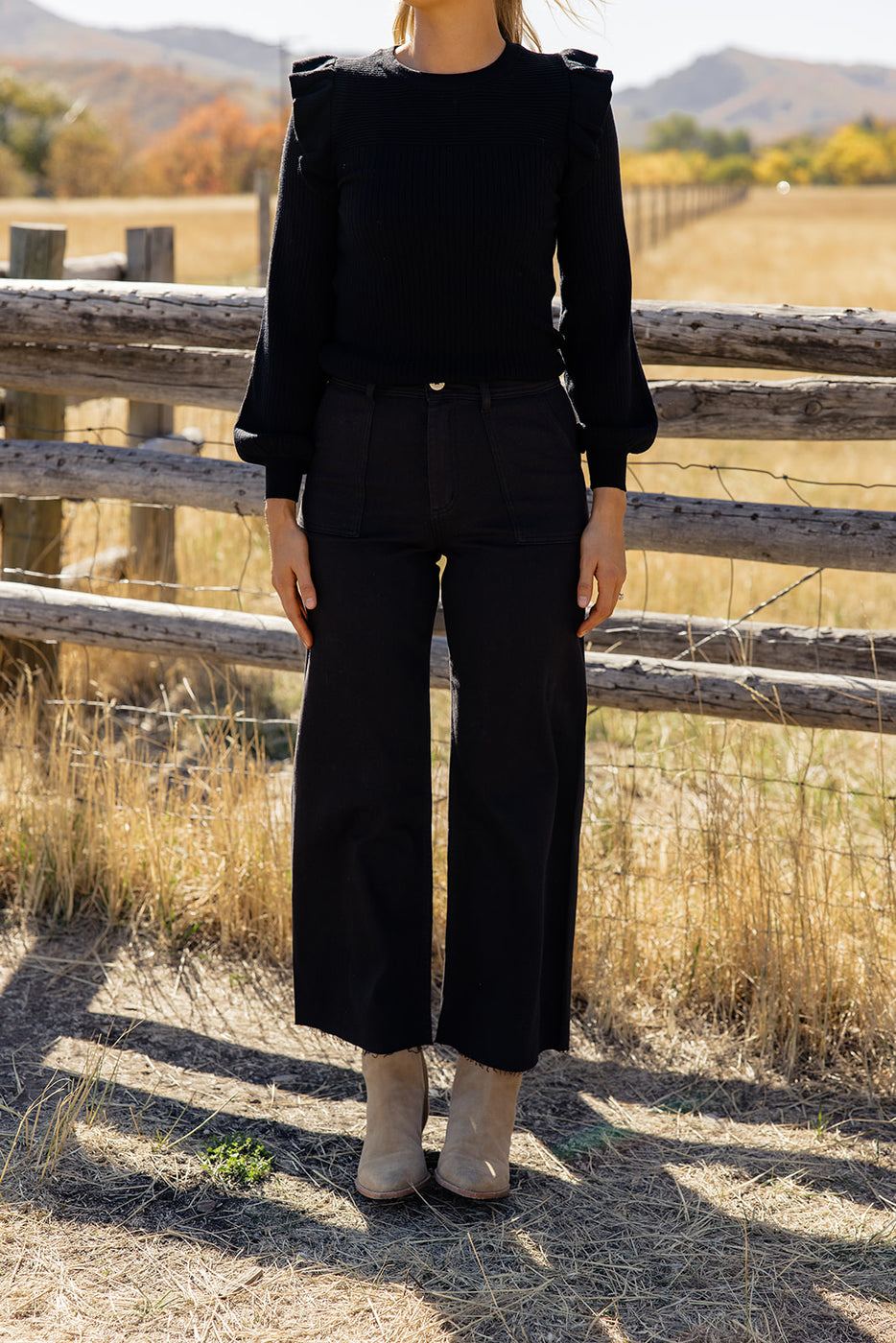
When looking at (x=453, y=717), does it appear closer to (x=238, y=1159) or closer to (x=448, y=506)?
(x=448, y=506)

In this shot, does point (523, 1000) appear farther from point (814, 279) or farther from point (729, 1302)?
point (814, 279)

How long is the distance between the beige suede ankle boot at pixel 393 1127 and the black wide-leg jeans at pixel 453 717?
8 cm

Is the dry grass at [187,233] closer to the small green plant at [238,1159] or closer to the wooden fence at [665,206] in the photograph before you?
the wooden fence at [665,206]

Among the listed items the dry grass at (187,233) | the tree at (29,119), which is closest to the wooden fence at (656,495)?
the dry grass at (187,233)

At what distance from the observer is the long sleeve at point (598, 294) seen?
→ 190 cm

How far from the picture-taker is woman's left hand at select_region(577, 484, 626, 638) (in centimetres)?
200

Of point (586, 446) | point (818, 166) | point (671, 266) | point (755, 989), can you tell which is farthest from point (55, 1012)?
point (818, 166)

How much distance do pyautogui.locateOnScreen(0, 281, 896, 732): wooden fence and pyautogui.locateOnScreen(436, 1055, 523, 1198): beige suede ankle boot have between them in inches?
43.2

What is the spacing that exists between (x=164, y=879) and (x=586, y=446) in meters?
1.76

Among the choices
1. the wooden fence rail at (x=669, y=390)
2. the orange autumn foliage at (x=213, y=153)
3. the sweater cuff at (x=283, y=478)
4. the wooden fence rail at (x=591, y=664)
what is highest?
the orange autumn foliage at (x=213, y=153)

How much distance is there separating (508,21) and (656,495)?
1.37m

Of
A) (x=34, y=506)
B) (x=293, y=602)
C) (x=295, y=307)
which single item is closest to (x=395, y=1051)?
(x=293, y=602)

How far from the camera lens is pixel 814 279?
26.3m

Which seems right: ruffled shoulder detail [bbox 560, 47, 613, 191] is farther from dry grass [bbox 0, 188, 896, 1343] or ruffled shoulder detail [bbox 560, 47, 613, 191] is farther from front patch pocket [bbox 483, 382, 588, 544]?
dry grass [bbox 0, 188, 896, 1343]
